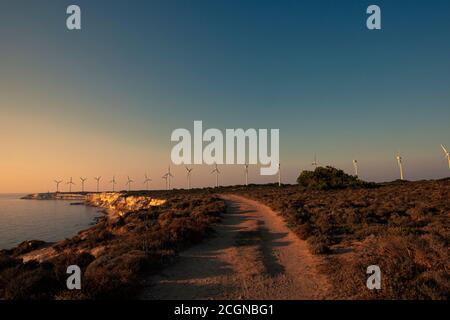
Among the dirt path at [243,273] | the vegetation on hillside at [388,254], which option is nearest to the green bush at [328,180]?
the vegetation on hillside at [388,254]

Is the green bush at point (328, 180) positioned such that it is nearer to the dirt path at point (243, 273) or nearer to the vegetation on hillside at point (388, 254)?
the vegetation on hillside at point (388, 254)

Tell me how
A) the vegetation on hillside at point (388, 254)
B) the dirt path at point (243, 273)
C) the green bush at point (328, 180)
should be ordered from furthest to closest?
1. the green bush at point (328, 180)
2. the dirt path at point (243, 273)
3. the vegetation on hillside at point (388, 254)

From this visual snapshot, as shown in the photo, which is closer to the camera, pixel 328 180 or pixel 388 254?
pixel 388 254

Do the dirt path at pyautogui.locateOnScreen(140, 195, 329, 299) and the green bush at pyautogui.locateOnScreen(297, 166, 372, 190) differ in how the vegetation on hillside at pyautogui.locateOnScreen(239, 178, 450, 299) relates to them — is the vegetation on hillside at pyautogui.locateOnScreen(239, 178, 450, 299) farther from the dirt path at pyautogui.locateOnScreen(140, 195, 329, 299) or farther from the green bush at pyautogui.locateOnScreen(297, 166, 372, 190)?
the green bush at pyautogui.locateOnScreen(297, 166, 372, 190)

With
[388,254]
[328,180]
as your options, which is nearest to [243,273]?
[388,254]

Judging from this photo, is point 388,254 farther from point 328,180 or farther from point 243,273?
point 328,180

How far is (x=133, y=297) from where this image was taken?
871 centimetres

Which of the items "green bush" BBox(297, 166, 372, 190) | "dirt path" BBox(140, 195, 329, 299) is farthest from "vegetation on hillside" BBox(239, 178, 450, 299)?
"green bush" BBox(297, 166, 372, 190)

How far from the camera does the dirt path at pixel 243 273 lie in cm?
898

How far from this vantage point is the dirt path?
29.5 ft

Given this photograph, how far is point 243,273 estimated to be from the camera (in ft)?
35.7

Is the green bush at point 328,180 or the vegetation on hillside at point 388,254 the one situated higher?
the green bush at point 328,180

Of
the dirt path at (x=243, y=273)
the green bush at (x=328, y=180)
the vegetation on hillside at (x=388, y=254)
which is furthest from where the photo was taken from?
the green bush at (x=328, y=180)
